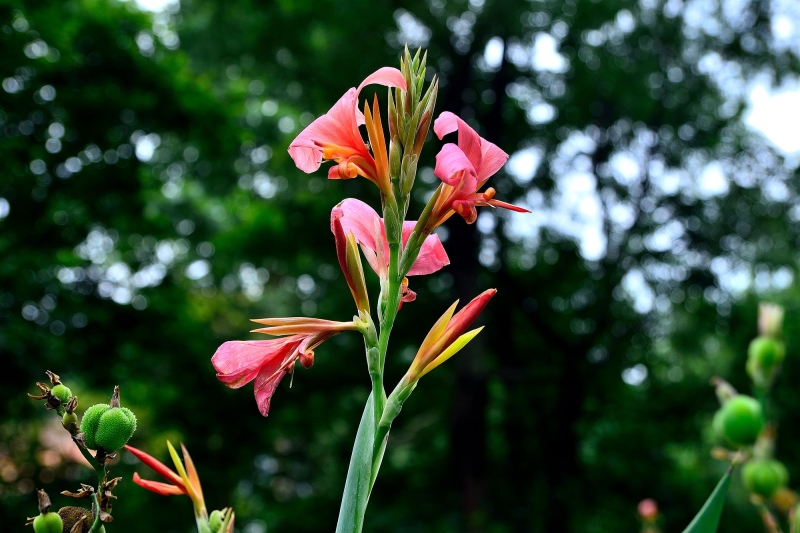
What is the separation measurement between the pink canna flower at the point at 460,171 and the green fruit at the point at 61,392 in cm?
28

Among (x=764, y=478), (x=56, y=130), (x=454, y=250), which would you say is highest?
(x=764, y=478)

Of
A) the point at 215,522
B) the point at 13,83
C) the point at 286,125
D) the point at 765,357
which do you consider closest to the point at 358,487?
the point at 215,522

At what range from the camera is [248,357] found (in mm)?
602

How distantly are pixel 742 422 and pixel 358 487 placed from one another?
396mm

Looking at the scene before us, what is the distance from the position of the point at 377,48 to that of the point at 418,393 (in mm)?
3992

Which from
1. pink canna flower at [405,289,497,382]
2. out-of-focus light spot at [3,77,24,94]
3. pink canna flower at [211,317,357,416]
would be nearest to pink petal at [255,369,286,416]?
pink canna flower at [211,317,357,416]

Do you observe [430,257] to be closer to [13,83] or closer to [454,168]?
[454,168]

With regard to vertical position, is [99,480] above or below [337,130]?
below

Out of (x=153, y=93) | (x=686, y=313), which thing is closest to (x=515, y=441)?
(x=686, y=313)

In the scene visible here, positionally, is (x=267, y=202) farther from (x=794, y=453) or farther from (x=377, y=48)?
(x=794, y=453)

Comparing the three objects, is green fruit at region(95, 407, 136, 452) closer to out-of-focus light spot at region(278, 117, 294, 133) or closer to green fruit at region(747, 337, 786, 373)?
green fruit at region(747, 337, 786, 373)

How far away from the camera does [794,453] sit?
352 inches

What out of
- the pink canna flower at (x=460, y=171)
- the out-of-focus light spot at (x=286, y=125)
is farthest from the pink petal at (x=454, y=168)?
the out-of-focus light spot at (x=286, y=125)

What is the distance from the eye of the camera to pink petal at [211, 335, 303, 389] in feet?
1.94
